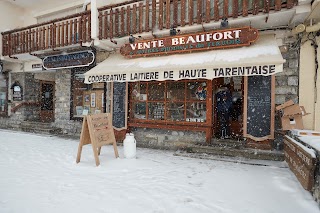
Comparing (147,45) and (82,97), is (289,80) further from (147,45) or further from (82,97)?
(82,97)

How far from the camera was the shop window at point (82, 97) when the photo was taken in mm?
8984

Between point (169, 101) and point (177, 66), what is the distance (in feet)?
5.42

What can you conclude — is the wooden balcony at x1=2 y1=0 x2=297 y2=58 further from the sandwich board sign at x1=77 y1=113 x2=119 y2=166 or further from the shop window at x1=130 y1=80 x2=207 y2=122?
the sandwich board sign at x1=77 y1=113 x2=119 y2=166

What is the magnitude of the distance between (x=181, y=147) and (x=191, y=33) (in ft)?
11.8

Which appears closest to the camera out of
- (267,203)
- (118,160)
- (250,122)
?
(267,203)

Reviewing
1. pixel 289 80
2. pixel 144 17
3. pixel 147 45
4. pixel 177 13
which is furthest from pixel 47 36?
pixel 289 80

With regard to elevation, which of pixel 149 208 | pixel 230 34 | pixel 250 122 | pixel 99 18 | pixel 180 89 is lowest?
pixel 149 208

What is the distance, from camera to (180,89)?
6.86 metres

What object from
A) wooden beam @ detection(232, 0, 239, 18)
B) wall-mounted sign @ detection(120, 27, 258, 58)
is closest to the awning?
wall-mounted sign @ detection(120, 27, 258, 58)

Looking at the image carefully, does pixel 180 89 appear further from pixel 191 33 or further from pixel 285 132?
pixel 285 132

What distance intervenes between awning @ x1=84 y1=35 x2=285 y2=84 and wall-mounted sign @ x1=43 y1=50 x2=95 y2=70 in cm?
153

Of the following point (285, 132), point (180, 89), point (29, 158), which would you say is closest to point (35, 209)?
point (29, 158)

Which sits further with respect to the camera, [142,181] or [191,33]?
[191,33]

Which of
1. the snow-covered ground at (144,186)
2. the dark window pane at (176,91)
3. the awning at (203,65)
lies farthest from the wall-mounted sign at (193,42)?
the snow-covered ground at (144,186)
